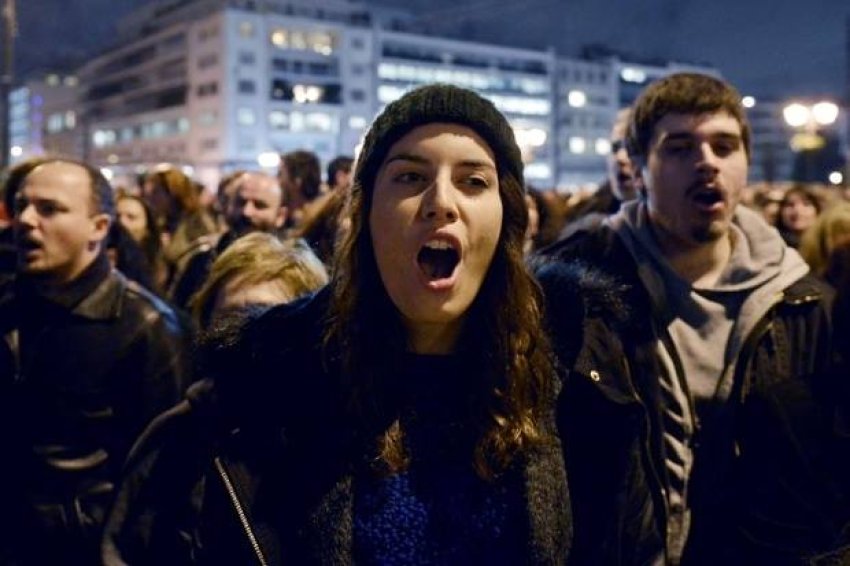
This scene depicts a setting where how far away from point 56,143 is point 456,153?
4952 inches

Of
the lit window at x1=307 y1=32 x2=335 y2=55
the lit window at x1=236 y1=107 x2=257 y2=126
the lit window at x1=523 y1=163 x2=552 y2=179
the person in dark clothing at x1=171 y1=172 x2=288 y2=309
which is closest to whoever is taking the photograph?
the person in dark clothing at x1=171 y1=172 x2=288 y2=309

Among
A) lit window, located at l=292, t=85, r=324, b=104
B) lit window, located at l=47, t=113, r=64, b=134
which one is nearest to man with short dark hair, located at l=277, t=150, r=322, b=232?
lit window, located at l=292, t=85, r=324, b=104

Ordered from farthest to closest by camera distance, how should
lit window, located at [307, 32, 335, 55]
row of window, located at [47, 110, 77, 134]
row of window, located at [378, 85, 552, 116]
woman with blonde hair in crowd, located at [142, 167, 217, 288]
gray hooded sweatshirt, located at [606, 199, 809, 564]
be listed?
1. row of window, located at [47, 110, 77, 134]
2. row of window, located at [378, 85, 552, 116]
3. lit window, located at [307, 32, 335, 55]
4. woman with blonde hair in crowd, located at [142, 167, 217, 288]
5. gray hooded sweatshirt, located at [606, 199, 809, 564]

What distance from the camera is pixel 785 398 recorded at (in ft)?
8.82

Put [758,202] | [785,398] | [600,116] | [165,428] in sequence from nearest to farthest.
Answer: [165,428] < [785,398] < [758,202] < [600,116]

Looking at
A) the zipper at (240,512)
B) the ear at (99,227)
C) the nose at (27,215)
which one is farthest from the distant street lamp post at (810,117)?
the zipper at (240,512)

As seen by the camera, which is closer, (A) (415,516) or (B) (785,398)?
(A) (415,516)

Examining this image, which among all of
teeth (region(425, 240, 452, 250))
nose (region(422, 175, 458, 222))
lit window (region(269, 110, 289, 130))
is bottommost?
teeth (region(425, 240, 452, 250))

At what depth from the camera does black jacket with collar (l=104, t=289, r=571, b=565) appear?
6.75ft

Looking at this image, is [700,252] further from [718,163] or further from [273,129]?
[273,129]

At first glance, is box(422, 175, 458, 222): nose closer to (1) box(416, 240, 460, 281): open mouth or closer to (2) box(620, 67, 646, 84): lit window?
(1) box(416, 240, 460, 281): open mouth

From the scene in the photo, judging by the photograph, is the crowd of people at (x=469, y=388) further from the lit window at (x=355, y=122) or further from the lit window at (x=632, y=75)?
the lit window at (x=632, y=75)

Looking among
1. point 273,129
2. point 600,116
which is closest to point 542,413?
point 273,129

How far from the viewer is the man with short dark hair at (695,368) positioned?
224 cm
